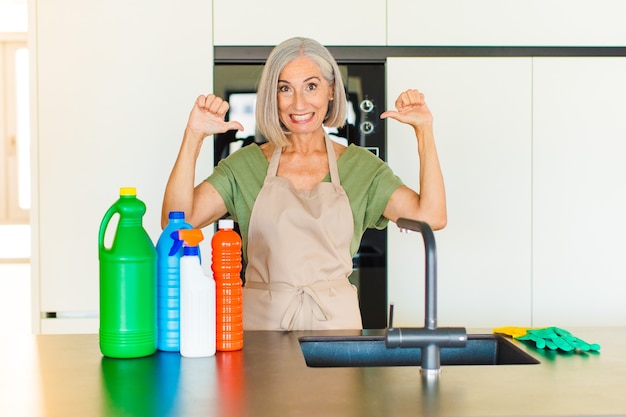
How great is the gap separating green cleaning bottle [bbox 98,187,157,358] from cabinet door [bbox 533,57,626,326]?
163cm

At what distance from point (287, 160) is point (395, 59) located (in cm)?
74

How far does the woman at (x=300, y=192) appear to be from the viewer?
1.87 metres

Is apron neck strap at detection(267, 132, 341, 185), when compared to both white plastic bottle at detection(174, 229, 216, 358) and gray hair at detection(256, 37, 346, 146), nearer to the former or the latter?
gray hair at detection(256, 37, 346, 146)

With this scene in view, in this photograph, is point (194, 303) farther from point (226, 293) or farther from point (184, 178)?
point (184, 178)

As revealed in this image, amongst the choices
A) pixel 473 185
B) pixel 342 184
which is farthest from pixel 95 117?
pixel 473 185

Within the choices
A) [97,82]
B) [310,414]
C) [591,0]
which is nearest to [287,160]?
[97,82]

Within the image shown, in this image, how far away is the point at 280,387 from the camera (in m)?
1.22

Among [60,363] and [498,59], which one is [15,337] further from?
[498,59]

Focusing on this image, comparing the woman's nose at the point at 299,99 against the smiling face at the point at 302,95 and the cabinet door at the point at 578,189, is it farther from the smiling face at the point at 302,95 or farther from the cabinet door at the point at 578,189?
the cabinet door at the point at 578,189

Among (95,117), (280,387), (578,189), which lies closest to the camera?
(280,387)

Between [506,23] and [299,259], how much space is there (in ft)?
4.11

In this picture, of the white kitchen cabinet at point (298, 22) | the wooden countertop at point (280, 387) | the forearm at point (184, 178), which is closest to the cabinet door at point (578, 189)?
the white kitchen cabinet at point (298, 22)

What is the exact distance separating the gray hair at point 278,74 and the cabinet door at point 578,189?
0.98m

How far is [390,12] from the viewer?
2.59 m
